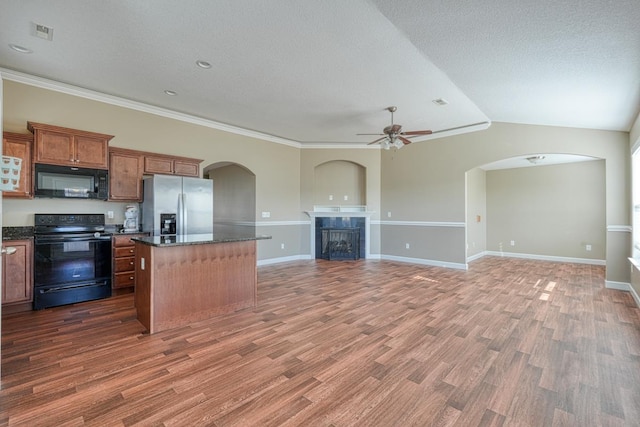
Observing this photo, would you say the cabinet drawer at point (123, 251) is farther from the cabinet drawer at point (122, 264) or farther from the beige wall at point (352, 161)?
the beige wall at point (352, 161)

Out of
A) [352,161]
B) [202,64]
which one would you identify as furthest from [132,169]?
[352,161]

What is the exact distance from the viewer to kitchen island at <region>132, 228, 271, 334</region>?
2.88 m

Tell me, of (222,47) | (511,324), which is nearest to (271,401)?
(511,324)

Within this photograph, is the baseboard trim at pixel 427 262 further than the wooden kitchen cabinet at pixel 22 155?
Yes

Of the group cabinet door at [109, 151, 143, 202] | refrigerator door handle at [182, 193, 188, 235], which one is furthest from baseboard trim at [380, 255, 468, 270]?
cabinet door at [109, 151, 143, 202]

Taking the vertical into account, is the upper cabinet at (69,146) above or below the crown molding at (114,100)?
below

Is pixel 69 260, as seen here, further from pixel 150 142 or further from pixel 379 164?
pixel 379 164

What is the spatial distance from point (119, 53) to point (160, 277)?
2.47m

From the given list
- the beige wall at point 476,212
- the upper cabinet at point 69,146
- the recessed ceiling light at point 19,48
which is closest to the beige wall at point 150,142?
the upper cabinet at point 69,146

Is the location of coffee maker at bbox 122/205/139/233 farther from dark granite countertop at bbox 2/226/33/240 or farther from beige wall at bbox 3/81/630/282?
dark granite countertop at bbox 2/226/33/240

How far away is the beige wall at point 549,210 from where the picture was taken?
6633mm

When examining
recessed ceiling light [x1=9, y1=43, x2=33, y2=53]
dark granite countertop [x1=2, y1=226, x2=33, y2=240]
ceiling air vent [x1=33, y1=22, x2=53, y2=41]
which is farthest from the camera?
dark granite countertop [x1=2, y1=226, x2=33, y2=240]

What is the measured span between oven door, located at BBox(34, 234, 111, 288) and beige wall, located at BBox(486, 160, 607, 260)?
28.8 ft

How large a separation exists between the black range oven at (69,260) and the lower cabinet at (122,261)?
75mm
